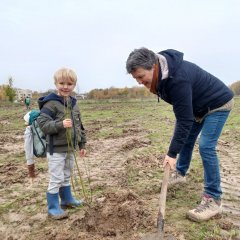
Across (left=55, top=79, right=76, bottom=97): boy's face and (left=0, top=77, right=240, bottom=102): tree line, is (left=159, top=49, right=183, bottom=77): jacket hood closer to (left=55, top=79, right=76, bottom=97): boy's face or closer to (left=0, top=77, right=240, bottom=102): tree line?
(left=55, top=79, right=76, bottom=97): boy's face

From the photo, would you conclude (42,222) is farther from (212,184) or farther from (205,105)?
(205,105)

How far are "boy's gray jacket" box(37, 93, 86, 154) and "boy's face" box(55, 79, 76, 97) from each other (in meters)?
0.07

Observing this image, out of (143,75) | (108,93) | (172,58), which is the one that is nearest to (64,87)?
(143,75)

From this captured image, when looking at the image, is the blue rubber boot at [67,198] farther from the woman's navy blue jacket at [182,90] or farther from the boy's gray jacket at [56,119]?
the woman's navy blue jacket at [182,90]

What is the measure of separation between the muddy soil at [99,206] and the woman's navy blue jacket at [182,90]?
0.96 m

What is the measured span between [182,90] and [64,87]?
1.43 meters

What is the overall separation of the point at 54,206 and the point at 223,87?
254cm

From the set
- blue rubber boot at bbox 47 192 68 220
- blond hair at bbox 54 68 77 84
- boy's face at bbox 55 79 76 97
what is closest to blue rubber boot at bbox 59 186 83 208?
blue rubber boot at bbox 47 192 68 220

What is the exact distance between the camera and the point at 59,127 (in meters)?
4.23

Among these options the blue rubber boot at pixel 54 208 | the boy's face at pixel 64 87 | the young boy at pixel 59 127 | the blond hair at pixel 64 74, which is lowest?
the blue rubber boot at pixel 54 208

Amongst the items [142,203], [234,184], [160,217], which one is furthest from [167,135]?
[160,217]

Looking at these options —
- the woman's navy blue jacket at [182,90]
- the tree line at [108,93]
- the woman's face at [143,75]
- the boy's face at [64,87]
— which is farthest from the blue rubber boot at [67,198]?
the tree line at [108,93]

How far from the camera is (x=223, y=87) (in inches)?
171

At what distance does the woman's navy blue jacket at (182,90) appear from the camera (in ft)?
12.2
